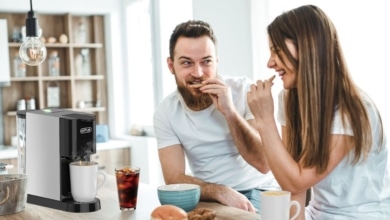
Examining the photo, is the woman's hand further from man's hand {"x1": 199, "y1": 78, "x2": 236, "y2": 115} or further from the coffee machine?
the coffee machine

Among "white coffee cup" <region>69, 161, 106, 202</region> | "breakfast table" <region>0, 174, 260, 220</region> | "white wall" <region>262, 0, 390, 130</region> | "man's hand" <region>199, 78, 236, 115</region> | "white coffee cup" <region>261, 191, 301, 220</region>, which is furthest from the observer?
"white wall" <region>262, 0, 390, 130</region>

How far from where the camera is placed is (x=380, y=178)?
5.61 ft

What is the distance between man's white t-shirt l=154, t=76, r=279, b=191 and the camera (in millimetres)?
2332

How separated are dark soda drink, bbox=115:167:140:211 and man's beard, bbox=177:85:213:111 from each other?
0.70m

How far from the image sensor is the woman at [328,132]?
5.39ft

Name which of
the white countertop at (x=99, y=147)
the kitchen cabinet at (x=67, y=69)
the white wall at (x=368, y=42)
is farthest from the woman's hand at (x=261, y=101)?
the kitchen cabinet at (x=67, y=69)

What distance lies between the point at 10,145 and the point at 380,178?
4.12 m

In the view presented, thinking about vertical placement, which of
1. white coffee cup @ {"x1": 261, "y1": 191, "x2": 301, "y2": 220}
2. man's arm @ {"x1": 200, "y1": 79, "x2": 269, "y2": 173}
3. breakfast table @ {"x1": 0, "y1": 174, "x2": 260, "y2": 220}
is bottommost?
breakfast table @ {"x1": 0, "y1": 174, "x2": 260, "y2": 220}

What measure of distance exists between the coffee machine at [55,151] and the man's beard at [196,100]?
637 mm

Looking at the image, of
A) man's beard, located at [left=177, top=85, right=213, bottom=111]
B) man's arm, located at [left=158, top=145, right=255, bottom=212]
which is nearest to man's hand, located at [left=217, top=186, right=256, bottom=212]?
man's arm, located at [left=158, top=145, right=255, bottom=212]

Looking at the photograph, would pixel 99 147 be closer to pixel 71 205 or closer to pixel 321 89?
pixel 71 205

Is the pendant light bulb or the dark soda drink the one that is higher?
the pendant light bulb

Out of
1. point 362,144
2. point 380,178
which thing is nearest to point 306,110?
point 362,144

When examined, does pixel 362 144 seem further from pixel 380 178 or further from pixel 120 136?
pixel 120 136
